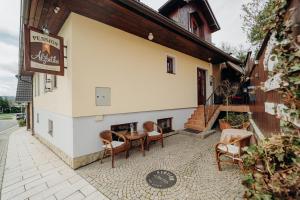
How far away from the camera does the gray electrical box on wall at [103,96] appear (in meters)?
5.12

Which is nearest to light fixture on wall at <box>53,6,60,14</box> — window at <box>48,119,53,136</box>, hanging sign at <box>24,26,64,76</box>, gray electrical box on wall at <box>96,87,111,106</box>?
hanging sign at <box>24,26,64,76</box>

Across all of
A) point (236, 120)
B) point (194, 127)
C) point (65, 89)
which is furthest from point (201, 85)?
point (65, 89)

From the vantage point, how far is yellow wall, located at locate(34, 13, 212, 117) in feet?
15.3

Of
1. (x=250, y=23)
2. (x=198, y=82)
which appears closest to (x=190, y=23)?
(x=198, y=82)

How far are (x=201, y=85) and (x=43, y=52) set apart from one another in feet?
30.1

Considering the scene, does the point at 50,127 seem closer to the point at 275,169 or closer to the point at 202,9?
the point at 275,169

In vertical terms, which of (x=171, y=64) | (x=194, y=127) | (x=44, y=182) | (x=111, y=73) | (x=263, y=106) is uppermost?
(x=171, y=64)

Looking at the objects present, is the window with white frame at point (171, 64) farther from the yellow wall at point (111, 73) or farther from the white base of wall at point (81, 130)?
the white base of wall at point (81, 130)

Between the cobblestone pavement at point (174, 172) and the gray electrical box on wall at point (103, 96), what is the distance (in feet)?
6.36

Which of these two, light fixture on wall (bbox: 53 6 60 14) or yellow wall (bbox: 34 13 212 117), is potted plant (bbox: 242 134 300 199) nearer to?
yellow wall (bbox: 34 13 212 117)

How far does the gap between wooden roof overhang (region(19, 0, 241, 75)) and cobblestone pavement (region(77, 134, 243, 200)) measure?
4707 mm

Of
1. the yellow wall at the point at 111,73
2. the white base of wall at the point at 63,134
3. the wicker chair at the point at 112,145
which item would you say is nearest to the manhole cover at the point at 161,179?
the wicker chair at the point at 112,145

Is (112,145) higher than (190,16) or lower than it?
lower

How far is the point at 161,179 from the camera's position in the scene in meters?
3.74
